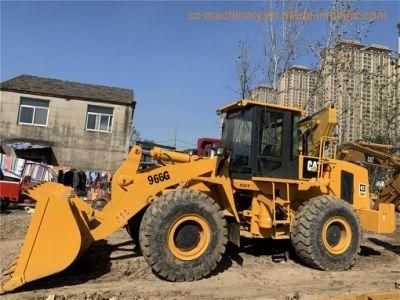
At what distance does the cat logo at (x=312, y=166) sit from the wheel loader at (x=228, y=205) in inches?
0.7

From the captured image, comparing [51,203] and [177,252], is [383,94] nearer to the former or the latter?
[177,252]

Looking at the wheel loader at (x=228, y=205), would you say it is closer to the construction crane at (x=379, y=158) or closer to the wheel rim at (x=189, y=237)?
the wheel rim at (x=189, y=237)

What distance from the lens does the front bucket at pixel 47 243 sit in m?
5.72

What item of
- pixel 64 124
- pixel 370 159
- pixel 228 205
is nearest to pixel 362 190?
pixel 370 159

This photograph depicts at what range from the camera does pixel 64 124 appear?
26359 mm

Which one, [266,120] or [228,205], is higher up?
[266,120]

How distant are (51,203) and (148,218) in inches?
54.4

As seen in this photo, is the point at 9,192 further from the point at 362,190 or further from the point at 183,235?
the point at 362,190

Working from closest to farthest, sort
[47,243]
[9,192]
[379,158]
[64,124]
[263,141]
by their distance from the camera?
[47,243], [263,141], [379,158], [9,192], [64,124]

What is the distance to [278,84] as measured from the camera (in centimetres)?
1872

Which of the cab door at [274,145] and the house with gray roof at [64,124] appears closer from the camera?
the cab door at [274,145]

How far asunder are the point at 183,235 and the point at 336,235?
3041 millimetres

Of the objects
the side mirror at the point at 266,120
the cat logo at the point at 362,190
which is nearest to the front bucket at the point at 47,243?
the side mirror at the point at 266,120

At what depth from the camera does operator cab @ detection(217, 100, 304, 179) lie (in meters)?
7.63
